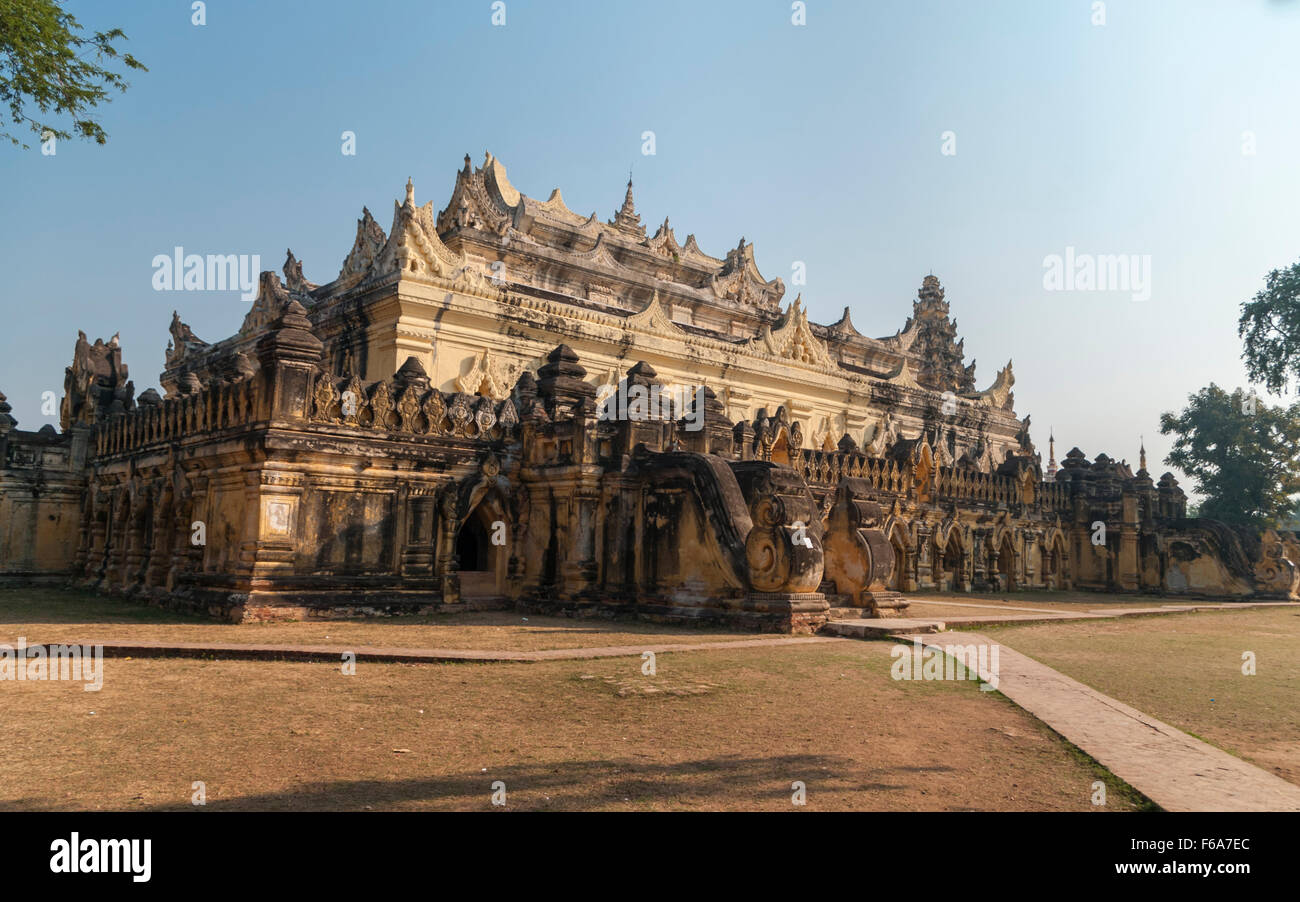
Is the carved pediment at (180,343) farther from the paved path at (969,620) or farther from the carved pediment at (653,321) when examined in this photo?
the paved path at (969,620)

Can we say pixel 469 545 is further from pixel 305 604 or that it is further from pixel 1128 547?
pixel 1128 547

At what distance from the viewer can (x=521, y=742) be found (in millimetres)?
6422

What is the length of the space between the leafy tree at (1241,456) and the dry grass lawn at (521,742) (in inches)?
1564

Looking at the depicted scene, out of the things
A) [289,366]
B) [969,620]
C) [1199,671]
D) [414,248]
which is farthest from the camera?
[414,248]

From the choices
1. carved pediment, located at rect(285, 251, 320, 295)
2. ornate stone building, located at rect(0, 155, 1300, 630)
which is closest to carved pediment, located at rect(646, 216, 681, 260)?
ornate stone building, located at rect(0, 155, 1300, 630)

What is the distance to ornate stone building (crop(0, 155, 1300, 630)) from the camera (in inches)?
575

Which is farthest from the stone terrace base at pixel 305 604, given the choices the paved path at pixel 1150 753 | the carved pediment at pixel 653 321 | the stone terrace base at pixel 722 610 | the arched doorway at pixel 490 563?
the carved pediment at pixel 653 321

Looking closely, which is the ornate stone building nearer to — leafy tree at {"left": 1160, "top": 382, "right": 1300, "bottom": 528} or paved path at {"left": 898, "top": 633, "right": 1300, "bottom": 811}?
paved path at {"left": 898, "top": 633, "right": 1300, "bottom": 811}

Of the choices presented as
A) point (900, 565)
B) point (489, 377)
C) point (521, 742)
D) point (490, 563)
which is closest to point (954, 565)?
point (900, 565)

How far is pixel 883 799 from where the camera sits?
17.3 ft

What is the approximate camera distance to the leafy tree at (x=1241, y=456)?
41.2 meters

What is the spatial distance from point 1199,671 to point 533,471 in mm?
10720
